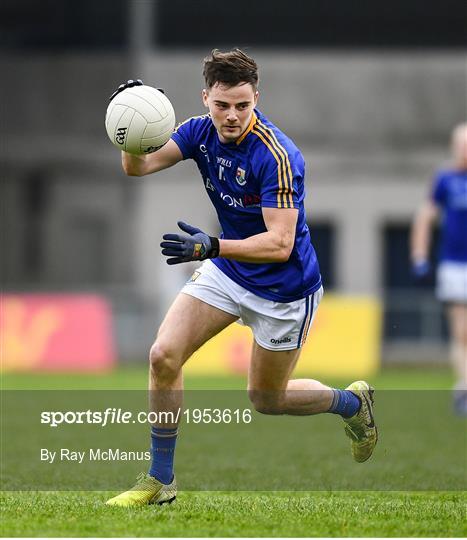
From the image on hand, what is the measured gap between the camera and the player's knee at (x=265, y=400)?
6.84 metres

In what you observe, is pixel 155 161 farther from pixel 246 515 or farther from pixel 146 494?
pixel 246 515

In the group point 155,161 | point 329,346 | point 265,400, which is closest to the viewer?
point 155,161

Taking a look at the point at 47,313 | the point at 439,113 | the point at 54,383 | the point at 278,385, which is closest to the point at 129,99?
the point at 278,385

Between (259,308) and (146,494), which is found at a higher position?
(259,308)

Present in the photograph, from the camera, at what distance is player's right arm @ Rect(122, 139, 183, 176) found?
21.5ft

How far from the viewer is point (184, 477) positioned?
24.5 ft

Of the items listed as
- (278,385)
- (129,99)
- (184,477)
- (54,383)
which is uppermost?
(129,99)

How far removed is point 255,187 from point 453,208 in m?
6.57

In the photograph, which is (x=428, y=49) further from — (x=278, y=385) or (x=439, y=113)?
(x=278, y=385)

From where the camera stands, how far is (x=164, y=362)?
20.6ft

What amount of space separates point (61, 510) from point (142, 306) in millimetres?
14067

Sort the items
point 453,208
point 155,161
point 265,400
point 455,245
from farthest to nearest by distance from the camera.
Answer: point 453,208
point 455,245
point 265,400
point 155,161

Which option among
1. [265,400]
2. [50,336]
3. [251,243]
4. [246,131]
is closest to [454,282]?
[265,400]

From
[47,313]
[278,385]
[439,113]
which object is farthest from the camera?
[439,113]
